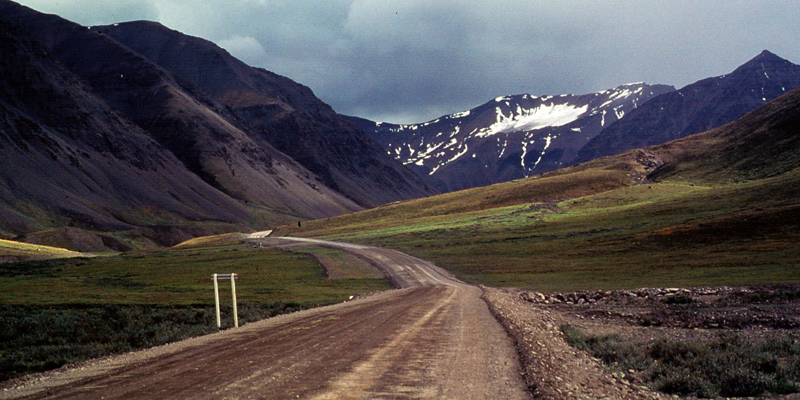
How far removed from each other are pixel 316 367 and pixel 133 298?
33966mm

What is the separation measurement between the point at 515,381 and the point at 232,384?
19.5 ft

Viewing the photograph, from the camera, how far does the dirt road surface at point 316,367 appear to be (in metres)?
10.4

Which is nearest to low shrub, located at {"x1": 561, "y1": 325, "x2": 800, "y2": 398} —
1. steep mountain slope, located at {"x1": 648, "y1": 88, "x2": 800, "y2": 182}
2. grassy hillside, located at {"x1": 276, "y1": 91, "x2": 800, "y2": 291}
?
grassy hillside, located at {"x1": 276, "y1": 91, "x2": 800, "y2": 291}

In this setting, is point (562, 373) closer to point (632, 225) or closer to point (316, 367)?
point (316, 367)

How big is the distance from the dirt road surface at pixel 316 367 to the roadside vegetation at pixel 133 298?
11.9 feet

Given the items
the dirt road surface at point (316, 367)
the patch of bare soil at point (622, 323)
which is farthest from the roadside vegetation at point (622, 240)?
the dirt road surface at point (316, 367)

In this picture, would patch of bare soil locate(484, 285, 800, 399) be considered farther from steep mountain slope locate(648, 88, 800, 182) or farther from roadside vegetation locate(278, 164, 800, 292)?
steep mountain slope locate(648, 88, 800, 182)

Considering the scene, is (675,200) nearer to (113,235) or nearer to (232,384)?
(232,384)

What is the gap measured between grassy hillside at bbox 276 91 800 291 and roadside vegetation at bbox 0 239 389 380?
18348 mm

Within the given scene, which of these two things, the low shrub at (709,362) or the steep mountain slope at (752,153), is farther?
the steep mountain slope at (752,153)

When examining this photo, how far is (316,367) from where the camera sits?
12.3 metres

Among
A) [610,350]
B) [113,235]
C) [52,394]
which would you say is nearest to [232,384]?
[52,394]

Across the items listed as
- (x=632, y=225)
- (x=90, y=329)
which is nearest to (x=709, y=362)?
(x=90, y=329)

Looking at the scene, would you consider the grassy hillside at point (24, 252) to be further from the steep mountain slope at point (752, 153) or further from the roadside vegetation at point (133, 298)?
the steep mountain slope at point (752, 153)
